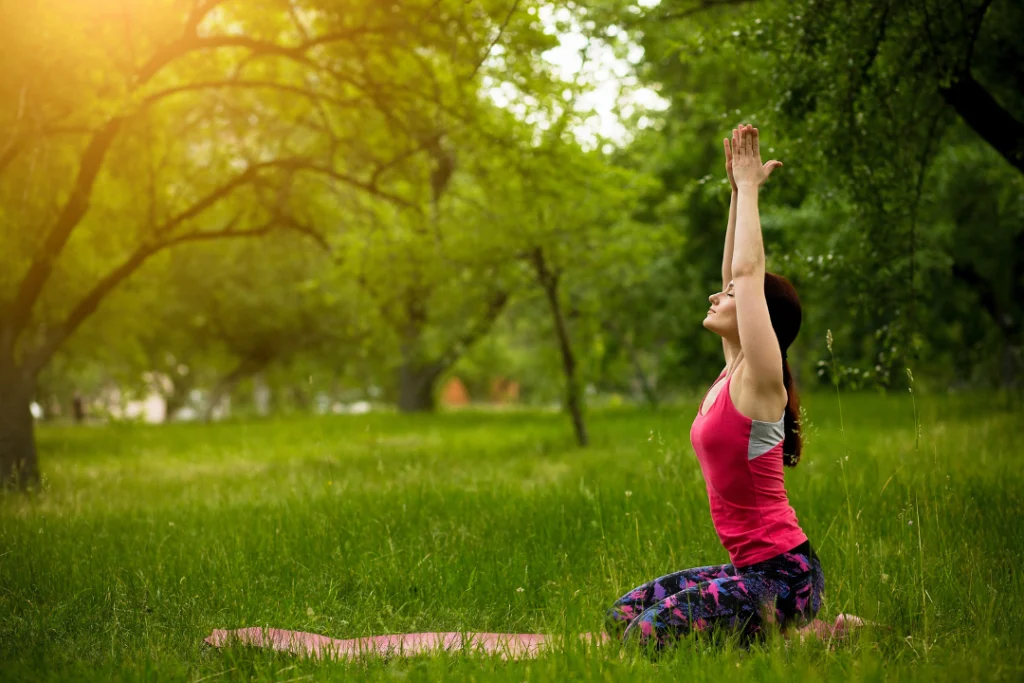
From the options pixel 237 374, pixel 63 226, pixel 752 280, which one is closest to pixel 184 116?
pixel 63 226

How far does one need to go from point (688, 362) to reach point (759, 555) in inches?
764

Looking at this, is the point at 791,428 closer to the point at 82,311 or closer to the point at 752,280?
the point at 752,280

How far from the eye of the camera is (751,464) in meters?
3.12

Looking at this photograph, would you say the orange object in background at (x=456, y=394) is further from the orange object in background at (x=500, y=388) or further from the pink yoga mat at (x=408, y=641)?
the pink yoga mat at (x=408, y=641)

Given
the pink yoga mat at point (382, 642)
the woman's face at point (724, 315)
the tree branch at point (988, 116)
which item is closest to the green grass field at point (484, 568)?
the pink yoga mat at point (382, 642)

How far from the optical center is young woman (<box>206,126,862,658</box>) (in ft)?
10.1

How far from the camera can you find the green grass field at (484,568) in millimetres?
3254

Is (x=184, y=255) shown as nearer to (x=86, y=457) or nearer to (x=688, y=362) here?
(x=86, y=457)

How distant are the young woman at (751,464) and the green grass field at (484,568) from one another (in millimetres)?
144

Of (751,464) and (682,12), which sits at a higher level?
(682,12)

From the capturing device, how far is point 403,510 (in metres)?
5.83

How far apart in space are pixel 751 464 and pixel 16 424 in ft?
29.0

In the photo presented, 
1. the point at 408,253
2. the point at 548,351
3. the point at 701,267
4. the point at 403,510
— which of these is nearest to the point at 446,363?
the point at 548,351

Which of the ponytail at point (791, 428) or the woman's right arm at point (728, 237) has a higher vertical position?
the woman's right arm at point (728, 237)
